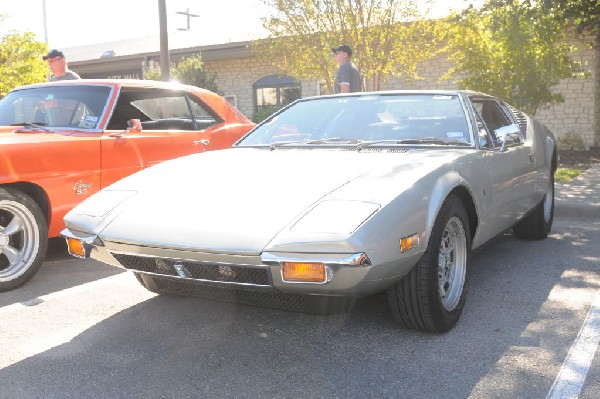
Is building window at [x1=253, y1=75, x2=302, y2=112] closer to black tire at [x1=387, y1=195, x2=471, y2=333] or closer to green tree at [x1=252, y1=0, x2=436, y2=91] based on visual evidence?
green tree at [x1=252, y1=0, x2=436, y2=91]

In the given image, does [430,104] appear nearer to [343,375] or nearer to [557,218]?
[343,375]

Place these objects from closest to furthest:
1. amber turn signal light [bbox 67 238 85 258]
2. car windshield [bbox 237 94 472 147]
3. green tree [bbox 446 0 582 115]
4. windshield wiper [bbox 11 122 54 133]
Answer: amber turn signal light [bbox 67 238 85 258], car windshield [bbox 237 94 472 147], windshield wiper [bbox 11 122 54 133], green tree [bbox 446 0 582 115]

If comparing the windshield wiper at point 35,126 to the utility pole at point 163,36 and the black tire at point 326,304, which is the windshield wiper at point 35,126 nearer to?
the black tire at point 326,304

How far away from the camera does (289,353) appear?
325 centimetres

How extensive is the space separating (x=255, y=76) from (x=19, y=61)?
6.94 metres

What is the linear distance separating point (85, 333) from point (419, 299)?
1.82m

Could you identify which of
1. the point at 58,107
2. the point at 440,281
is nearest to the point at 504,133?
the point at 440,281

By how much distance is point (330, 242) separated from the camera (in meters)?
2.80

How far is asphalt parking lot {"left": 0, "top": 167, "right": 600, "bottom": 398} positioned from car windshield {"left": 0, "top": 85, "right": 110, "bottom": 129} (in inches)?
56.4

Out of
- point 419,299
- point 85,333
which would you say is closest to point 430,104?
point 419,299

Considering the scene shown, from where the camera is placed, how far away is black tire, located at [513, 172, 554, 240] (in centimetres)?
579

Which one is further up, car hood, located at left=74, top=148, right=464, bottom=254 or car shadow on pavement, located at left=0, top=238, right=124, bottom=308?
car hood, located at left=74, top=148, right=464, bottom=254

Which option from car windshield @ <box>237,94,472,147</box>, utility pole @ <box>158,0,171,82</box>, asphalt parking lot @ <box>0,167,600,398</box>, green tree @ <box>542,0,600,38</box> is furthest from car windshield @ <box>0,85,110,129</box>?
green tree @ <box>542,0,600,38</box>

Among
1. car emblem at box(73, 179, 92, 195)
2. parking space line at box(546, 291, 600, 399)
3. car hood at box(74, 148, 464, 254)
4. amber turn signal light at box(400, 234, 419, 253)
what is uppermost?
car hood at box(74, 148, 464, 254)
